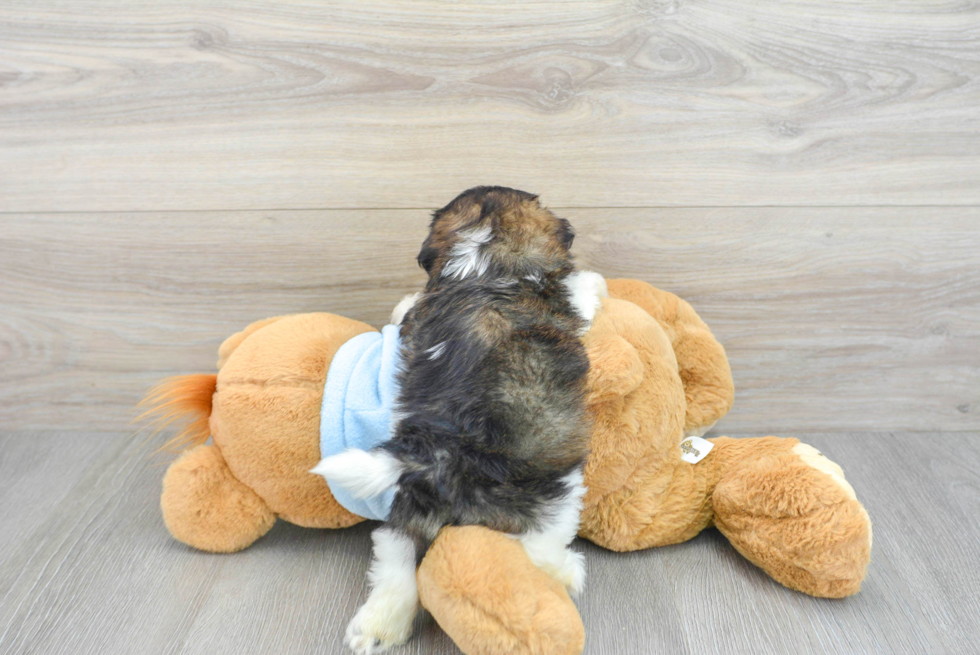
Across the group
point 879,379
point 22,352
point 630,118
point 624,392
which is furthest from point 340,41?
point 879,379

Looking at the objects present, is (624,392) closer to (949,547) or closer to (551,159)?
(551,159)

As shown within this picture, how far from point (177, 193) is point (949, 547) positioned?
47.4 inches

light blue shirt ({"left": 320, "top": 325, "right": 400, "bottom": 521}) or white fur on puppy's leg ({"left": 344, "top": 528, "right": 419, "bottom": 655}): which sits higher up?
light blue shirt ({"left": 320, "top": 325, "right": 400, "bottom": 521})

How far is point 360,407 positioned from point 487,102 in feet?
1.61

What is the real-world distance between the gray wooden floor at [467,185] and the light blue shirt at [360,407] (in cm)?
13

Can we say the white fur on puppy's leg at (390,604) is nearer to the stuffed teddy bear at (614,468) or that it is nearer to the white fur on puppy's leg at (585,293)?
the stuffed teddy bear at (614,468)

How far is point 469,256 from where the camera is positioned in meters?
0.81

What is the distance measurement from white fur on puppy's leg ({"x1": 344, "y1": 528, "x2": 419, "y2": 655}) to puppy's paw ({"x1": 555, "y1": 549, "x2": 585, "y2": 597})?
161 mm

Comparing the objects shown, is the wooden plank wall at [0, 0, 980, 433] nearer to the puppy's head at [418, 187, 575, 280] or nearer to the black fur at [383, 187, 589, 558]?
the puppy's head at [418, 187, 575, 280]

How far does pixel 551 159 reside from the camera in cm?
104

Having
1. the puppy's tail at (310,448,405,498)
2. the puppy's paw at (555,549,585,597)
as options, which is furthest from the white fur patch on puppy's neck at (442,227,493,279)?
the puppy's paw at (555,549,585,597)

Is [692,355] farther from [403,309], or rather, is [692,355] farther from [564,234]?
[403,309]

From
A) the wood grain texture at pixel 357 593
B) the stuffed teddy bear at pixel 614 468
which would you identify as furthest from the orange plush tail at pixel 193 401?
the wood grain texture at pixel 357 593

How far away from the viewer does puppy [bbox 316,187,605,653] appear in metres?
0.72
